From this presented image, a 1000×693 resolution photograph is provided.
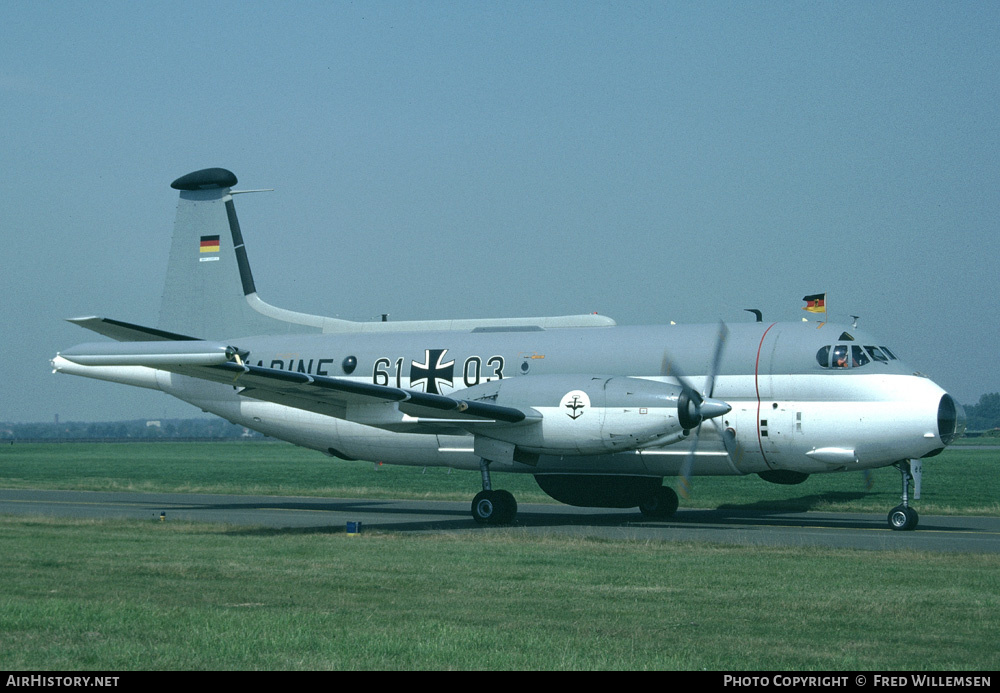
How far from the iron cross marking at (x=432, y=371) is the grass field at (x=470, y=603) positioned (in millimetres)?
5275

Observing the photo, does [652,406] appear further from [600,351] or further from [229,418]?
[229,418]

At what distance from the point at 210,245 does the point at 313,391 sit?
1010 cm

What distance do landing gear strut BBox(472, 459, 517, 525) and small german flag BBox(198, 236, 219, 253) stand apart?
11714mm

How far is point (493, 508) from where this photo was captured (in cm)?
2205

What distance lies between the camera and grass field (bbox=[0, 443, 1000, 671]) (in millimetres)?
8930

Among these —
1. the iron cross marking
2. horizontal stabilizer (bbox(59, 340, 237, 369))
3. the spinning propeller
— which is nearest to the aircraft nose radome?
the spinning propeller

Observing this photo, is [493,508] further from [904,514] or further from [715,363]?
[904,514]

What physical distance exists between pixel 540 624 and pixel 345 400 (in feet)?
38.7

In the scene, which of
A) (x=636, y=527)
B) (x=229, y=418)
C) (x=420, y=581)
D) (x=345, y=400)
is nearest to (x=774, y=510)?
(x=636, y=527)

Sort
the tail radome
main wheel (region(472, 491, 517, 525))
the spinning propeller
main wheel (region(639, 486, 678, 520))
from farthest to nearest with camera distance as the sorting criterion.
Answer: the tail radome
main wheel (region(639, 486, 678, 520))
main wheel (region(472, 491, 517, 525))
the spinning propeller

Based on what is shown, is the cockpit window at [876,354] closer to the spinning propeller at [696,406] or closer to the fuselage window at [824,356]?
the fuselage window at [824,356]

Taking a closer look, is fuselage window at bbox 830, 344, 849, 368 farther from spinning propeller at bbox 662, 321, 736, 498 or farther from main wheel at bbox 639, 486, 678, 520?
main wheel at bbox 639, 486, 678, 520

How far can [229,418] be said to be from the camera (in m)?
27.6
